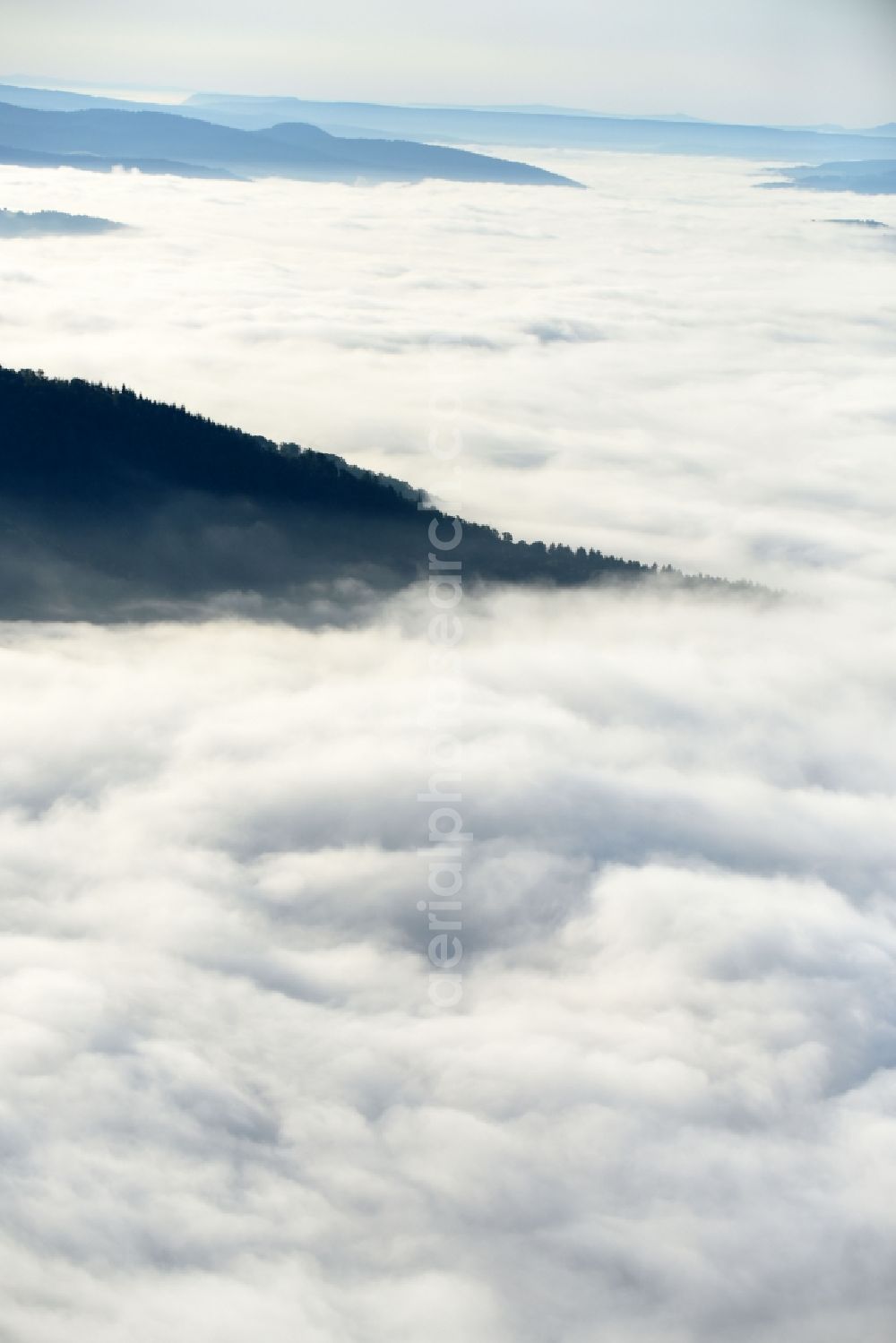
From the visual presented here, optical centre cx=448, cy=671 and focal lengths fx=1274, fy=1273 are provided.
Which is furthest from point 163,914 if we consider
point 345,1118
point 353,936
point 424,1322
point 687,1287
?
point 687,1287

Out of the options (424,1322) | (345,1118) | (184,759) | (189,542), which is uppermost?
(189,542)

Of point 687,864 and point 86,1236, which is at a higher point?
point 687,864

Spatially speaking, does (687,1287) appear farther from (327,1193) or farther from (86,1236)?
(86,1236)

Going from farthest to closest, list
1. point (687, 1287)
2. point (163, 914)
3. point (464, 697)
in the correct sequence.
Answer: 1. point (464, 697)
2. point (163, 914)
3. point (687, 1287)

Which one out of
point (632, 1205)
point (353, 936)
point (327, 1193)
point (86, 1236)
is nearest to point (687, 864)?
point (353, 936)

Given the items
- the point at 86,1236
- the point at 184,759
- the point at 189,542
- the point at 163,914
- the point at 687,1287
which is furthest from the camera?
the point at 189,542

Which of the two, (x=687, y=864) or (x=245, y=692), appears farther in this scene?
(x=245, y=692)
